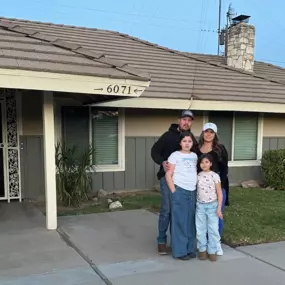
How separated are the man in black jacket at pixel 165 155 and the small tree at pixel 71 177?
3433mm

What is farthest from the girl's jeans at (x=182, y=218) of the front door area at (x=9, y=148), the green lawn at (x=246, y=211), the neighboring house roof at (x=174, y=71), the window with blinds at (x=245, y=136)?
the window with blinds at (x=245, y=136)

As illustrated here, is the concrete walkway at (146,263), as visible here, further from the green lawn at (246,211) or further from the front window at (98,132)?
the front window at (98,132)

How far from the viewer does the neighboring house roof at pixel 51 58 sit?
489 cm

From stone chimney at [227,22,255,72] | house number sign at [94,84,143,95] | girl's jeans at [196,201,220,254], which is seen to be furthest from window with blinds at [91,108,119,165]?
stone chimney at [227,22,255,72]

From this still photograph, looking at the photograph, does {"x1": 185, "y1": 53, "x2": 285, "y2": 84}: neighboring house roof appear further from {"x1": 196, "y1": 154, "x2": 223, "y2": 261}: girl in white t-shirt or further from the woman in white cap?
{"x1": 196, "y1": 154, "x2": 223, "y2": 261}: girl in white t-shirt

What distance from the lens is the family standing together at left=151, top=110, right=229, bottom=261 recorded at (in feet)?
14.5

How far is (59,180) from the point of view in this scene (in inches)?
303

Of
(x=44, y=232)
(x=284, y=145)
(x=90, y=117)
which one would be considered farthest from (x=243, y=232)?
(x=284, y=145)

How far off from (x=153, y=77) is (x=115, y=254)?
563 centimetres

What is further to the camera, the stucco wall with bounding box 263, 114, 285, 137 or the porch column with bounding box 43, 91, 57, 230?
the stucco wall with bounding box 263, 114, 285, 137

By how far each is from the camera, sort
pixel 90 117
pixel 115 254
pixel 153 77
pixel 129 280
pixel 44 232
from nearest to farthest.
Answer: pixel 129 280 < pixel 115 254 < pixel 44 232 < pixel 90 117 < pixel 153 77

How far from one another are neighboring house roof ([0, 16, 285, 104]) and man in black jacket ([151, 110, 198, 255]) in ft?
12.7

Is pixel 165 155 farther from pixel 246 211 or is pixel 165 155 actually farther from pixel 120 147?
pixel 120 147

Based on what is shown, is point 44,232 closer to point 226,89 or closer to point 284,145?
point 226,89
